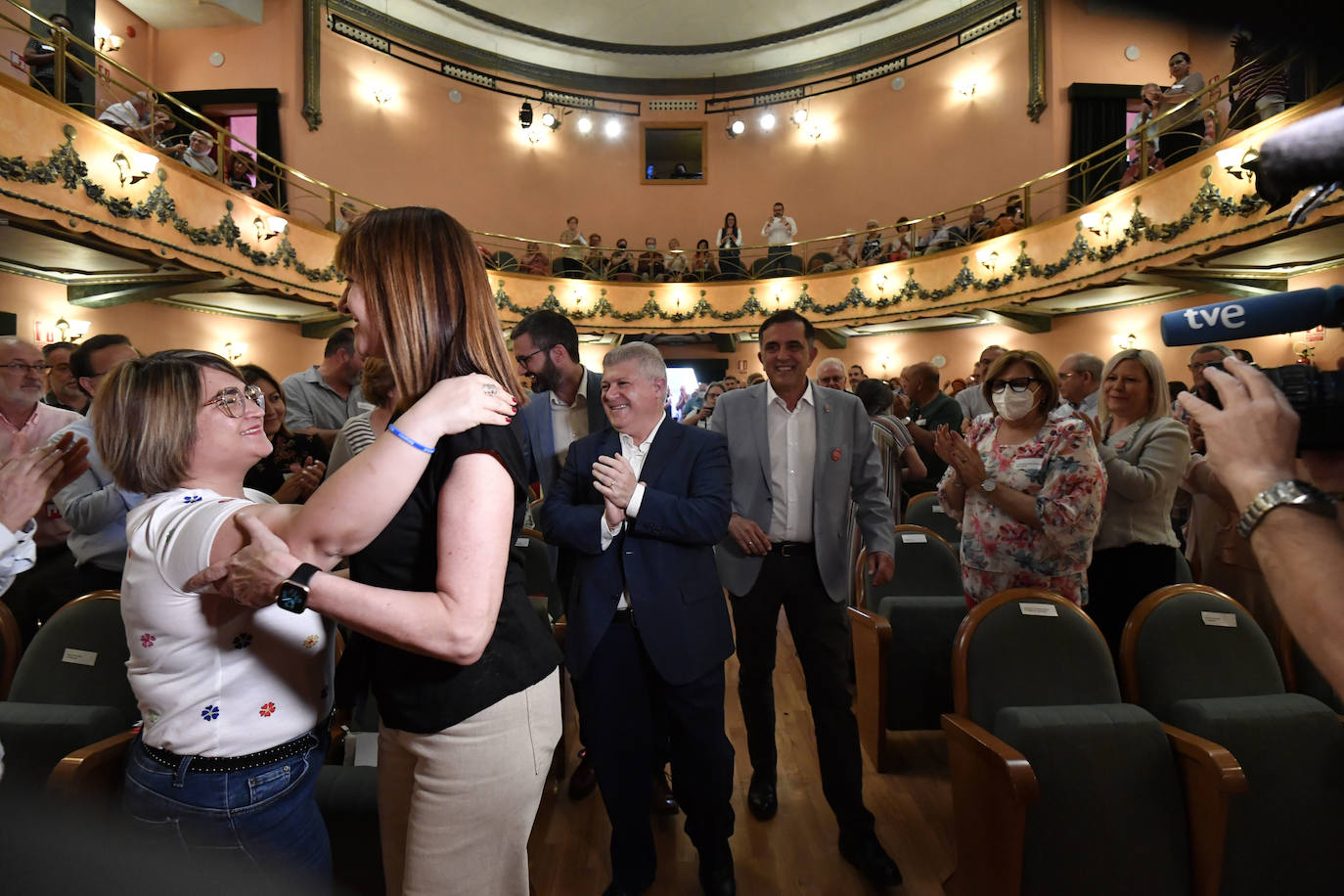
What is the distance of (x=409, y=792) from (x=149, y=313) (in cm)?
969

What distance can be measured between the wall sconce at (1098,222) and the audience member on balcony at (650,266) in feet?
23.0

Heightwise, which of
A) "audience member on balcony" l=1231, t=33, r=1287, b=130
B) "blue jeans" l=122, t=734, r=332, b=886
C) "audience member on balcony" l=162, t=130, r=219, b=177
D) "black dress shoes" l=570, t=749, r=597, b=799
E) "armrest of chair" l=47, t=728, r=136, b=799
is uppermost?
"audience member on balcony" l=162, t=130, r=219, b=177

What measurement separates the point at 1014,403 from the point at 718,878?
1.70 meters

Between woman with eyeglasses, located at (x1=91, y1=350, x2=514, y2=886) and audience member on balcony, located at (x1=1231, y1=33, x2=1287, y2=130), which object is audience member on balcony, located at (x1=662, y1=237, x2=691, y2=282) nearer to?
audience member on balcony, located at (x1=1231, y1=33, x2=1287, y2=130)

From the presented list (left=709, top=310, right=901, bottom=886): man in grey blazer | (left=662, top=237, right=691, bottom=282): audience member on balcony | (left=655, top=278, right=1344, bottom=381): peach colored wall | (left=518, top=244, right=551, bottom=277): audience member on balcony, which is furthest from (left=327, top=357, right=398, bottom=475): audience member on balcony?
(left=662, top=237, right=691, bottom=282): audience member on balcony

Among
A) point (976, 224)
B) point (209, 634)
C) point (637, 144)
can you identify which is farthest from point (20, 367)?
point (637, 144)

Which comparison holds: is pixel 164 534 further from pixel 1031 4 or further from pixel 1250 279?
pixel 1031 4

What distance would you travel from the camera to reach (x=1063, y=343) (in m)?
10.4

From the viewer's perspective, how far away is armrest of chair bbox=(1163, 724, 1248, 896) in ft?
5.03

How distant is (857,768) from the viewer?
2.08 m

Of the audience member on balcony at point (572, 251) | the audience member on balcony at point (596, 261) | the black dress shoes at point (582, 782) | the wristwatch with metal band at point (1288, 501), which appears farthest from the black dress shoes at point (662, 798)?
the audience member on balcony at point (572, 251)

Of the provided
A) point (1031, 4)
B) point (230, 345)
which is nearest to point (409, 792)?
point (230, 345)

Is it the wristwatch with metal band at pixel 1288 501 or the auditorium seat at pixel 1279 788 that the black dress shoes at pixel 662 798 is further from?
the wristwatch with metal band at pixel 1288 501

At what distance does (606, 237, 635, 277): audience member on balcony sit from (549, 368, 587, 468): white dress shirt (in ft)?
35.3
